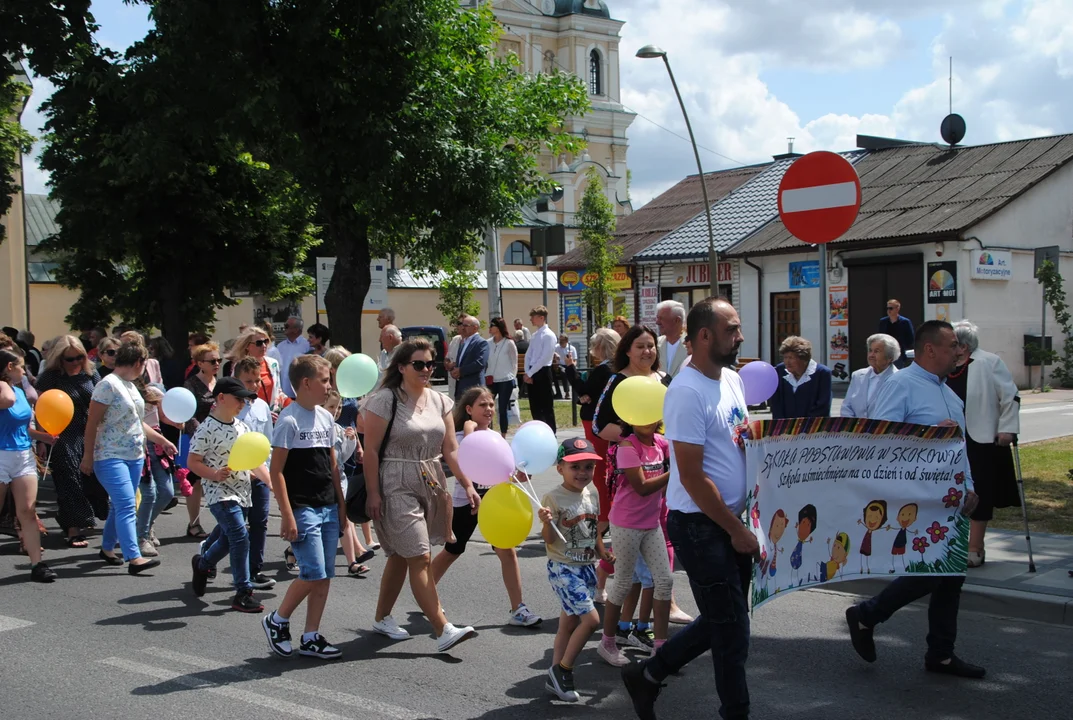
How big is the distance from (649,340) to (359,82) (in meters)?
10.6

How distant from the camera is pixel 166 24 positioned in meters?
15.1

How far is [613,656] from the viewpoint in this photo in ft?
19.8

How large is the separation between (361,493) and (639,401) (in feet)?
5.89

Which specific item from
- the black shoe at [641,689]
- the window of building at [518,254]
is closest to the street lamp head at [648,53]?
the black shoe at [641,689]

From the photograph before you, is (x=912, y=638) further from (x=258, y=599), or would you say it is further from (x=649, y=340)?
(x=258, y=599)

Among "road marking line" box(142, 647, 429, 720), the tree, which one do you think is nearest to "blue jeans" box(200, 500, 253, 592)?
"road marking line" box(142, 647, 429, 720)

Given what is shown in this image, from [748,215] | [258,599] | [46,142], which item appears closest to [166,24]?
[46,142]

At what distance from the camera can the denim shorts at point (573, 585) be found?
5465mm

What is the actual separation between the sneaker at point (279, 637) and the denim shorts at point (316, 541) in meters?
0.30

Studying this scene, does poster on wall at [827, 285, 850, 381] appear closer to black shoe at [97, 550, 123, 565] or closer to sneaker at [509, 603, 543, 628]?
black shoe at [97, 550, 123, 565]

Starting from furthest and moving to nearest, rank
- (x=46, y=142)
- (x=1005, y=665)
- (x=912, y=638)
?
(x=46, y=142), (x=912, y=638), (x=1005, y=665)

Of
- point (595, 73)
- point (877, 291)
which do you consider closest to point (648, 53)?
point (877, 291)

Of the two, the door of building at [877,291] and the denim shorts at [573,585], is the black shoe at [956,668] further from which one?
the door of building at [877,291]

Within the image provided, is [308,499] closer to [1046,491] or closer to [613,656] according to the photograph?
[613,656]
